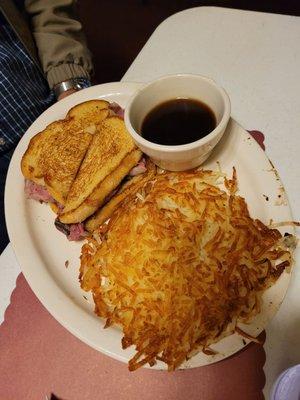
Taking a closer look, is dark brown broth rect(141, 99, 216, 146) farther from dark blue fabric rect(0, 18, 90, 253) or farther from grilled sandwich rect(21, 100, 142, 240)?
dark blue fabric rect(0, 18, 90, 253)

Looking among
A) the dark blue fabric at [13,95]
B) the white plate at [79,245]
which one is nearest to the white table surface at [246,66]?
the white plate at [79,245]

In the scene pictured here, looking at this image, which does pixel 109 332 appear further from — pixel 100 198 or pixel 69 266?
pixel 100 198

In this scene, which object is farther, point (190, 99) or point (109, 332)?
point (190, 99)

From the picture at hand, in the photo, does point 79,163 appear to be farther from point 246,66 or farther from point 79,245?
point 246,66

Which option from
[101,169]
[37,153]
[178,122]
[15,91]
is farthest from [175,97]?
[15,91]

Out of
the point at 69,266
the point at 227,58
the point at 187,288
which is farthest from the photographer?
the point at 227,58

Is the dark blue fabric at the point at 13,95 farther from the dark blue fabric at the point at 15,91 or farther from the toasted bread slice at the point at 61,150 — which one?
the toasted bread slice at the point at 61,150

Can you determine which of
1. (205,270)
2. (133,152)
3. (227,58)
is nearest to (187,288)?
(205,270)
